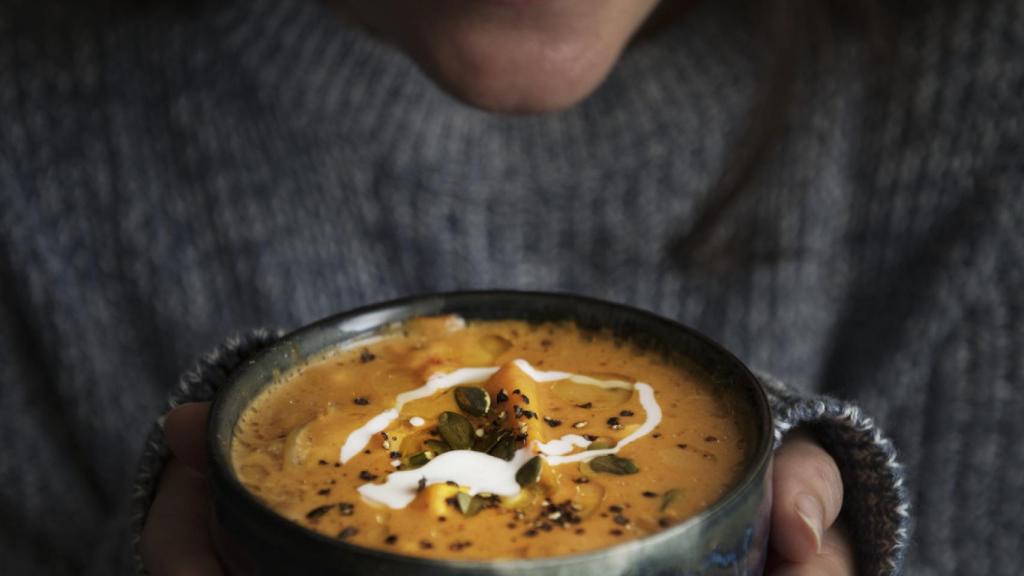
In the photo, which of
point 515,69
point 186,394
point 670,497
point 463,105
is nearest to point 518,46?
point 515,69

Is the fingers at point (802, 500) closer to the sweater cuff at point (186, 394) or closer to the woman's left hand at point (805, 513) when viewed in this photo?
the woman's left hand at point (805, 513)

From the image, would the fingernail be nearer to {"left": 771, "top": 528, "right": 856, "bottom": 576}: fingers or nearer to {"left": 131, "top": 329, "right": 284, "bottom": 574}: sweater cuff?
{"left": 771, "top": 528, "right": 856, "bottom": 576}: fingers

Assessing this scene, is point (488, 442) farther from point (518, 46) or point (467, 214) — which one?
point (467, 214)

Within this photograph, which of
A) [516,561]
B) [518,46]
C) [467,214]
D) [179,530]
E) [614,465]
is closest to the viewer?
[516,561]

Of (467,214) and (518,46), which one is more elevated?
(518,46)

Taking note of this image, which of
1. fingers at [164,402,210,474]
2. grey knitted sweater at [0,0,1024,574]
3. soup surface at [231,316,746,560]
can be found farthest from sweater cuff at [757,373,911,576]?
grey knitted sweater at [0,0,1024,574]

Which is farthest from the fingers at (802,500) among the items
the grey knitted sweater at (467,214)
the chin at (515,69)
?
the grey knitted sweater at (467,214)

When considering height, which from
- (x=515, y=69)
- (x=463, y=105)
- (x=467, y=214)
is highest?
(x=515, y=69)
